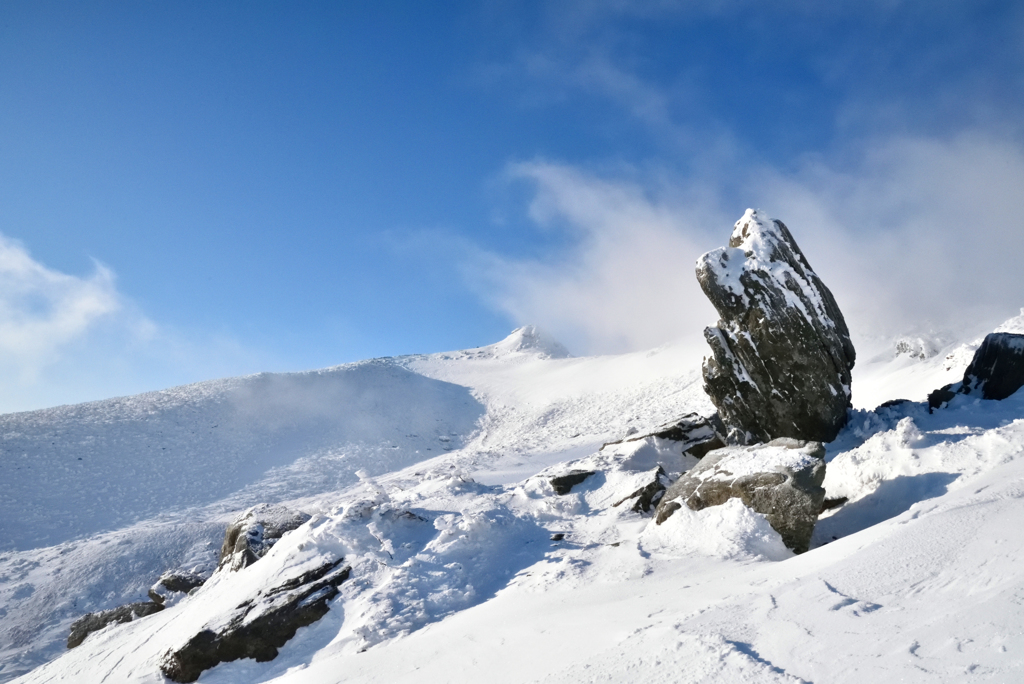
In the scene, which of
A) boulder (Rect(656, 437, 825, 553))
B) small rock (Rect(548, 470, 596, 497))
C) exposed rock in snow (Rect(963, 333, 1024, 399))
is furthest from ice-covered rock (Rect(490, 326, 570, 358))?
boulder (Rect(656, 437, 825, 553))

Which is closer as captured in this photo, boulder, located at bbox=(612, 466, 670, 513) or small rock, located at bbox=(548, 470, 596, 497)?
boulder, located at bbox=(612, 466, 670, 513)

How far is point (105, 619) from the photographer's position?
58.2ft

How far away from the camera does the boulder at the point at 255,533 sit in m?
15.8

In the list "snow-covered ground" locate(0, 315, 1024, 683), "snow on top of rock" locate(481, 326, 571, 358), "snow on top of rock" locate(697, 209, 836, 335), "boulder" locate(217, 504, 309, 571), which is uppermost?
"snow on top of rock" locate(481, 326, 571, 358)

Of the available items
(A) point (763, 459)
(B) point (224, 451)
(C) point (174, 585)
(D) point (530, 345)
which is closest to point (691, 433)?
(A) point (763, 459)

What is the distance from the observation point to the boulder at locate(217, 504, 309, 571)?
51.7ft

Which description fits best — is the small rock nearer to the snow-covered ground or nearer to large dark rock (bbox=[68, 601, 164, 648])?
the snow-covered ground

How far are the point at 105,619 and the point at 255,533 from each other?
21.4ft

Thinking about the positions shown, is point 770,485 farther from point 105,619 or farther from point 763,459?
point 105,619

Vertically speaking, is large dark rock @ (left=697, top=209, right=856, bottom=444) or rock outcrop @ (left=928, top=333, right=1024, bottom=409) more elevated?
large dark rock @ (left=697, top=209, right=856, bottom=444)

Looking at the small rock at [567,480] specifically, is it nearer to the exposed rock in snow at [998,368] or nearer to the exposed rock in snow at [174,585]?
the exposed rock in snow at [998,368]

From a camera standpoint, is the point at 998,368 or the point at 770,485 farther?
the point at 998,368

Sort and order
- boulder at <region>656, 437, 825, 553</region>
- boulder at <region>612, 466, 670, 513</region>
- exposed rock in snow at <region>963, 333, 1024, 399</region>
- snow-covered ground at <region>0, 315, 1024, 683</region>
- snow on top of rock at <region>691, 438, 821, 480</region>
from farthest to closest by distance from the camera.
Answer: exposed rock in snow at <region>963, 333, 1024, 399</region>
boulder at <region>612, 466, 670, 513</region>
snow on top of rock at <region>691, 438, 821, 480</region>
boulder at <region>656, 437, 825, 553</region>
snow-covered ground at <region>0, 315, 1024, 683</region>

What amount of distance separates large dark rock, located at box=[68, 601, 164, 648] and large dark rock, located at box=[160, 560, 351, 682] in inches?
296
